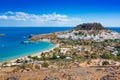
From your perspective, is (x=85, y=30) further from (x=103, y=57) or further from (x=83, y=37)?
(x=103, y=57)

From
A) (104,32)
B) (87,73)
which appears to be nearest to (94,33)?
(104,32)

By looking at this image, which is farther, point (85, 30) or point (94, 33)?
point (85, 30)

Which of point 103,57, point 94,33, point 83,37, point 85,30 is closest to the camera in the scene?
→ point 103,57

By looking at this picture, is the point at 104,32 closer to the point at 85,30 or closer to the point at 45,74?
the point at 85,30

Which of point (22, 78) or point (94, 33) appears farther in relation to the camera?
point (94, 33)

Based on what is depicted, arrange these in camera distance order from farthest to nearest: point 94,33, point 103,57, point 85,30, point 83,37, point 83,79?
1. point 85,30
2. point 94,33
3. point 83,37
4. point 103,57
5. point 83,79

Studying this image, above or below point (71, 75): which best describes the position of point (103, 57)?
below

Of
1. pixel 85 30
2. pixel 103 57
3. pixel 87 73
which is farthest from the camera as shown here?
pixel 85 30

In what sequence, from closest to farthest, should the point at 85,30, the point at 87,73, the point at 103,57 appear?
the point at 87,73 < the point at 103,57 < the point at 85,30

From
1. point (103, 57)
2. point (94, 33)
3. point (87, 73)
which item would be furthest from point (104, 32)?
point (87, 73)
